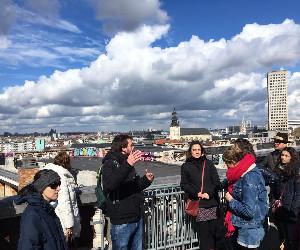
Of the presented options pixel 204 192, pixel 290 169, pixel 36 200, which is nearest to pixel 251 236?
pixel 204 192

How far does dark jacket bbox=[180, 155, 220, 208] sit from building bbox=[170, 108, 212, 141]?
13969 cm

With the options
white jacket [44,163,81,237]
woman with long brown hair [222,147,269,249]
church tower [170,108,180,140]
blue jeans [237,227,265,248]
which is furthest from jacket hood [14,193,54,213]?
church tower [170,108,180,140]

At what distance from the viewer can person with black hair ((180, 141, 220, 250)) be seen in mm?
4195

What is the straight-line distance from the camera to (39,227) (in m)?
2.38

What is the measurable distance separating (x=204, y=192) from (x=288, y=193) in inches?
49.7

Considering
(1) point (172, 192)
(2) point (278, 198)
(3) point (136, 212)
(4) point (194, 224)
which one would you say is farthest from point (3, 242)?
(2) point (278, 198)

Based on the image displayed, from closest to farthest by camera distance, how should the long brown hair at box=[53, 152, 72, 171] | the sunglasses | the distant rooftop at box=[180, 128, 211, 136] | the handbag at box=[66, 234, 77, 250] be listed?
the sunglasses → the handbag at box=[66, 234, 77, 250] → the long brown hair at box=[53, 152, 72, 171] → the distant rooftop at box=[180, 128, 211, 136]

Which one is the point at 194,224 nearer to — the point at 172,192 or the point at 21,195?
the point at 172,192

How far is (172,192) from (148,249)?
0.94 meters

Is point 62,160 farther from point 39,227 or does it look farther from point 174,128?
point 174,128

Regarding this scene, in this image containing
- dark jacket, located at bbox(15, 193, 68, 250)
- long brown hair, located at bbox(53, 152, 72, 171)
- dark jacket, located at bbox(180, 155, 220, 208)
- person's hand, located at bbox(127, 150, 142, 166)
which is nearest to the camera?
dark jacket, located at bbox(15, 193, 68, 250)

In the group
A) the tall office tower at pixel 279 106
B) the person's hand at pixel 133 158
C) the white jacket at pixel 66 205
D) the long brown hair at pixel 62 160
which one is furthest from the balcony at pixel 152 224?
the tall office tower at pixel 279 106

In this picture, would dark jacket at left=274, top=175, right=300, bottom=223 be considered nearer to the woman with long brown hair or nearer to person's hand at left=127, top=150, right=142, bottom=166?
the woman with long brown hair

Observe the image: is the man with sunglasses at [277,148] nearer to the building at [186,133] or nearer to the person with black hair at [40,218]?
the person with black hair at [40,218]
